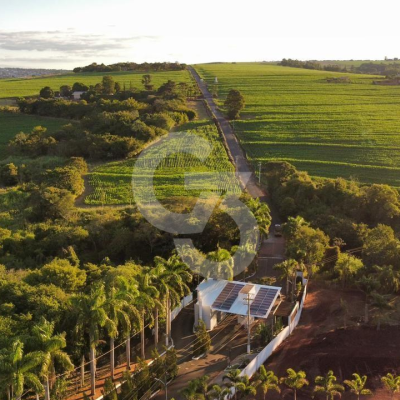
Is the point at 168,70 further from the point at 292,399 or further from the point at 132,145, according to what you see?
the point at 292,399

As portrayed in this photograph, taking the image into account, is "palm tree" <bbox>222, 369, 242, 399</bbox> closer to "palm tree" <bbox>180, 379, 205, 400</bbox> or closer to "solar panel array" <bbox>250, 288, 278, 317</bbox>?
"palm tree" <bbox>180, 379, 205, 400</bbox>

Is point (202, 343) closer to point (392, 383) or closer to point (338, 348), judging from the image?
point (338, 348)

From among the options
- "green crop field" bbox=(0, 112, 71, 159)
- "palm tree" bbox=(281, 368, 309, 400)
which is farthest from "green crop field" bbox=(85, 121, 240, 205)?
"green crop field" bbox=(0, 112, 71, 159)

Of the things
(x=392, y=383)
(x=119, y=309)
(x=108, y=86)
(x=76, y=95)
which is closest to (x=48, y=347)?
(x=119, y=309)

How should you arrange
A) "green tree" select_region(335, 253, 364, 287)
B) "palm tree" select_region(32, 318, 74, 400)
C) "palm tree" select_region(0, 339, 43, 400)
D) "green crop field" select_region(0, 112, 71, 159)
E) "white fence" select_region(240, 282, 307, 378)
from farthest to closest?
"green crop field" select_region(0, 112, 71, 159), "green tree" select_region(335, 253, 364, 287), "white fence" select_region(240, 282, 307, 378), "palm tree" select_region(32, 318, 74, 400), "palm tree" select_region(0, 339, 43, 400)

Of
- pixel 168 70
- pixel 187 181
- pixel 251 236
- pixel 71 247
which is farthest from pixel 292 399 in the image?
pixel 168 70

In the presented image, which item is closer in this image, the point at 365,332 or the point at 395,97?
the point at 365,332
